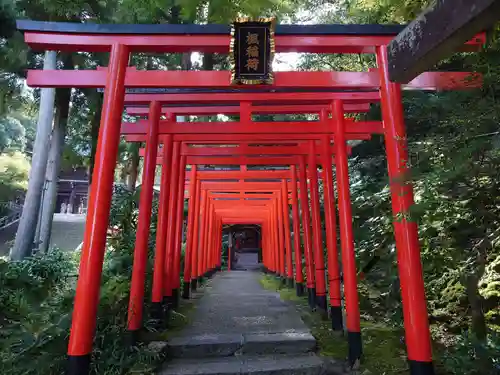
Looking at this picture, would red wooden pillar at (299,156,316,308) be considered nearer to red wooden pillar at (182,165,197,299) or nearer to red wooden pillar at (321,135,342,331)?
red wooden pillar at (321,135,342,331)

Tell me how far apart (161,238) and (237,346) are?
7.51ft

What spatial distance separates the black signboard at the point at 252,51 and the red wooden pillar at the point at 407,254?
1.37 m

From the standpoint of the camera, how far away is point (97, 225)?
3.84 metres

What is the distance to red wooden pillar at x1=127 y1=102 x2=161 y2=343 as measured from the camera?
16.3ft

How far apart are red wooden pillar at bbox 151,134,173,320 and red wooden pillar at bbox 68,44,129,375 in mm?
2176

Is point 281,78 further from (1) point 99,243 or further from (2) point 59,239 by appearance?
(2) point 59,239

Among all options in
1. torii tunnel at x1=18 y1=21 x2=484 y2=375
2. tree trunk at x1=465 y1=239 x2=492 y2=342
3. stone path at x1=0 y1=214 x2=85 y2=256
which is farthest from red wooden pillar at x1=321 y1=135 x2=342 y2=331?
stone path at x1=0 y1=214 x2=85 y2=256

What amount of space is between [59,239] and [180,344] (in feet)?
67.7

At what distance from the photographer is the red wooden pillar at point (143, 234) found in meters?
4.98

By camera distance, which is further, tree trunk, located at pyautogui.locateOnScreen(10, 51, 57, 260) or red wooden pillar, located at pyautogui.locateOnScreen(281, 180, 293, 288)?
red wooden pillar, located at pyautogui.locateOnScreen(281, 180, 293, 288)

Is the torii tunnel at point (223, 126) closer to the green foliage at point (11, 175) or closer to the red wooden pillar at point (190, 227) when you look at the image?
the red wooden pillar at point (190, 227)

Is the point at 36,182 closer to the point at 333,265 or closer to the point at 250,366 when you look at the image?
the point at 333,265

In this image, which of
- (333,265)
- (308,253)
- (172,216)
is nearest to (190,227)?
(172,216)

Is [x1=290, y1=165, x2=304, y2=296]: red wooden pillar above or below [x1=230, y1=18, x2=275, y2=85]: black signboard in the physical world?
below
